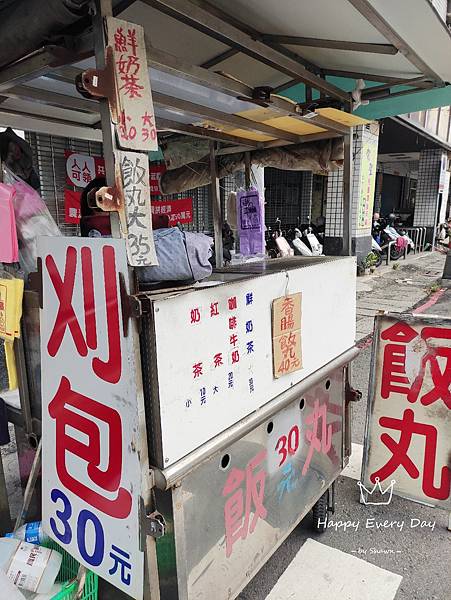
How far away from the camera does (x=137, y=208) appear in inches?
56.5

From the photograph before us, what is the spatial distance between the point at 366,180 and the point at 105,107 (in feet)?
32.7

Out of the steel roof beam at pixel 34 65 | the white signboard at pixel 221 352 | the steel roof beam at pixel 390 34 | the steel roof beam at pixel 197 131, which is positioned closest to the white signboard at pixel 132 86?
the steel roof beam at pixel 34 65

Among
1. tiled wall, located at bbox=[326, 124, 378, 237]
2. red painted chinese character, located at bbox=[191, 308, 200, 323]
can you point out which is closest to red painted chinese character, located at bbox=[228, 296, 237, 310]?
red painted chinese character, located at bbox=[191, 308, 200, 323]

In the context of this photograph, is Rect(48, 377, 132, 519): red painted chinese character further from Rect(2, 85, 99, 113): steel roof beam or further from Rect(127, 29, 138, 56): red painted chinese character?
Rect(2, 85, 99, 113): steel roof beam

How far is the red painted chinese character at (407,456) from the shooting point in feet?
9.15

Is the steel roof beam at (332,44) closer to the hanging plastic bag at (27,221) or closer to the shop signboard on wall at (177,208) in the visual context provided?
the hanging plastic bag at (27,221)

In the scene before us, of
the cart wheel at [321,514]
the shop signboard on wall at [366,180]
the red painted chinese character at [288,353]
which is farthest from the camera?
the shop signboard on wall at [366,180]

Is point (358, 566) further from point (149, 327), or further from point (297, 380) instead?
point (149, 327)

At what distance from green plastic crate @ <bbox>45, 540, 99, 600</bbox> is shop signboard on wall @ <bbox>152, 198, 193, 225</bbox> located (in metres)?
5.26

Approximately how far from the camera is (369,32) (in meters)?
2.15

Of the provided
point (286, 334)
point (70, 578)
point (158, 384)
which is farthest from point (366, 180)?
point (70, 578)

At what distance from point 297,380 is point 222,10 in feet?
6.14

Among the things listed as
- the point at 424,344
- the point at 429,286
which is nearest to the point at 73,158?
the point at 424,344

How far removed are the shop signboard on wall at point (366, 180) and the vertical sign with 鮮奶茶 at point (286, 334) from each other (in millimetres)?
8608
